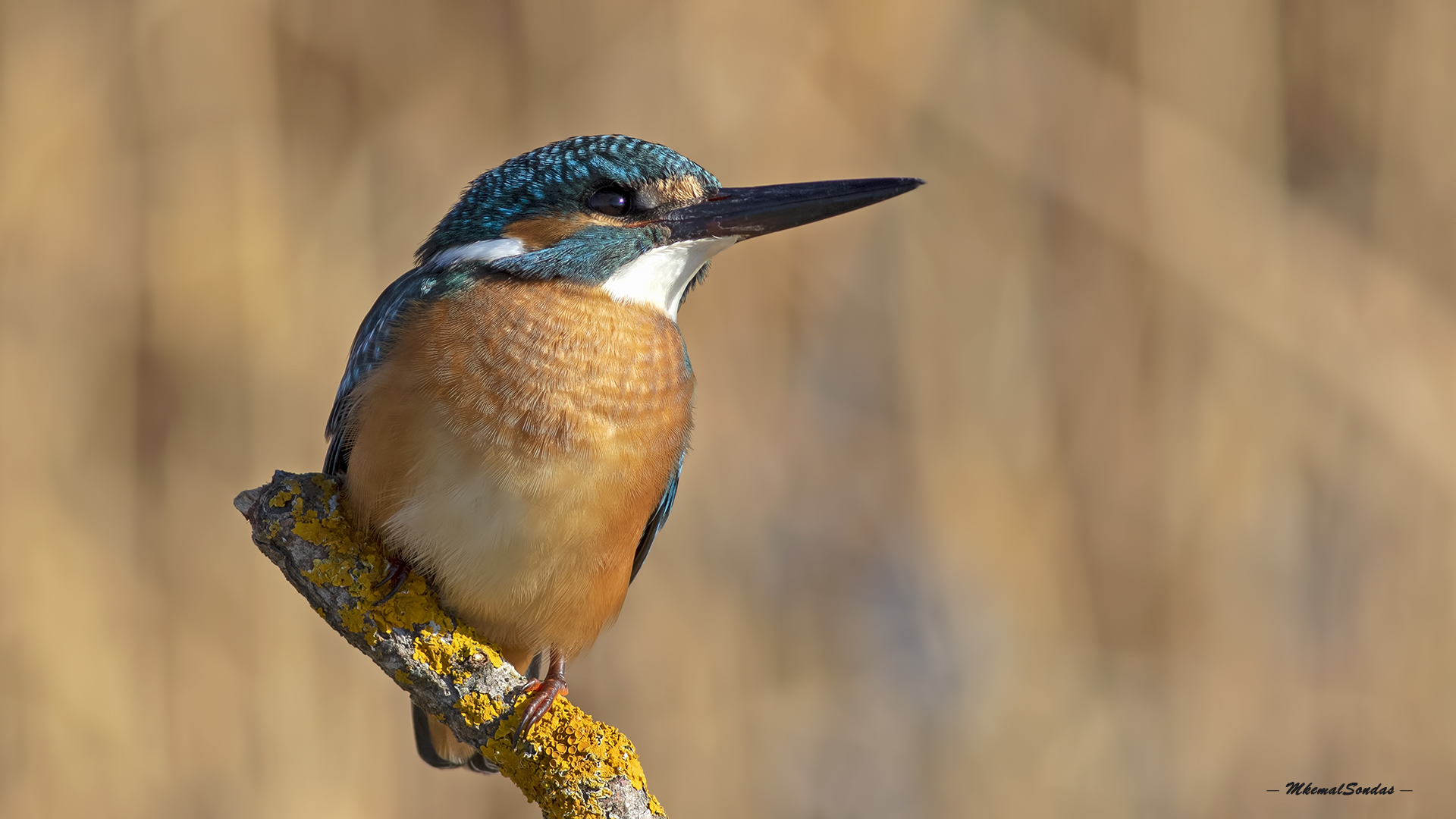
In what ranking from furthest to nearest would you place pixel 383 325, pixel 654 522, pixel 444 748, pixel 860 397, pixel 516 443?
pixel 860 397
pixel 444 748
pixel 654 522
pixel 383 325
pixel 516 443

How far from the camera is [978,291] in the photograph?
3.51m

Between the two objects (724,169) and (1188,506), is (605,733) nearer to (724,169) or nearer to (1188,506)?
(724,169)

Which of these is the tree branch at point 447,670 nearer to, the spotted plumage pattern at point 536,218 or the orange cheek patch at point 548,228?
the spotted plumage pattern at point 536,218

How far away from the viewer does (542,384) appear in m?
1.76

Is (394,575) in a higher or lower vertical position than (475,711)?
higher

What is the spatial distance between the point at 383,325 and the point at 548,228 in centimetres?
32

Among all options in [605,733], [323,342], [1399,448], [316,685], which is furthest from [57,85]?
[1399,448]

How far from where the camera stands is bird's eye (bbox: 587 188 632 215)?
1958 mm

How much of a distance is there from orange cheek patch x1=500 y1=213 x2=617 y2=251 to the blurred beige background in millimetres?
1315

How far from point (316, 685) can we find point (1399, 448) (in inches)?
127

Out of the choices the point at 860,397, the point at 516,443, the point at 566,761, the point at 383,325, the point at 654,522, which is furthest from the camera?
the point at 860,397

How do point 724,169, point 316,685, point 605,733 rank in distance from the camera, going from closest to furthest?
point 605,733, point 316,685, point 724,169

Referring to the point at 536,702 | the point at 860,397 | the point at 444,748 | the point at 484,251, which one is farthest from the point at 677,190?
the point at 860,397

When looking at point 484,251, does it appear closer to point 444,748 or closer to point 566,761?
point 566,761
